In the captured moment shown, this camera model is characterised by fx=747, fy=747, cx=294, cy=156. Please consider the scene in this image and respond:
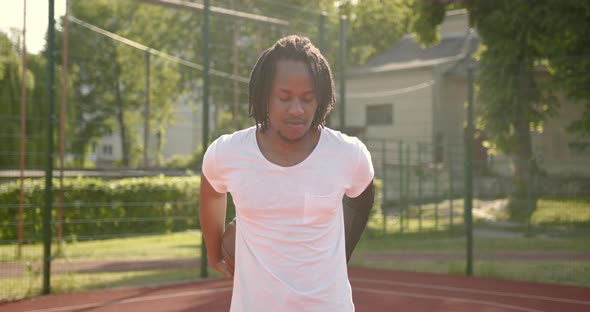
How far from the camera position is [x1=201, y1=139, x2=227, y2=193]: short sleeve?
2.45m

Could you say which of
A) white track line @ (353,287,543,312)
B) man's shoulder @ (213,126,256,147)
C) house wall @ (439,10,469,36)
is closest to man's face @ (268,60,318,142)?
man's shoulder @ (213,126,256,147)

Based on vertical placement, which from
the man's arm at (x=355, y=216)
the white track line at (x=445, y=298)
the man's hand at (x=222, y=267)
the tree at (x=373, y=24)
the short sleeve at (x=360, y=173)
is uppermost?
the tree at (x=373, y=24)

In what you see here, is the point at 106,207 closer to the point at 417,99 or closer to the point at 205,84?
the point at 205,84

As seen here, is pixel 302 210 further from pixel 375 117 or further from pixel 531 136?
pixel 375 117

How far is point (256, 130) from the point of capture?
8.14 ft

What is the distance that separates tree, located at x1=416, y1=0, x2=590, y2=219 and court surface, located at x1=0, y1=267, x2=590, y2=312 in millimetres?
2421

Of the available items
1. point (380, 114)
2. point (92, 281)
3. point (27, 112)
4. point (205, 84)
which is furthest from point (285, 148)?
point (380, 114)

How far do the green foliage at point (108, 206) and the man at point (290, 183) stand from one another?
10.9m

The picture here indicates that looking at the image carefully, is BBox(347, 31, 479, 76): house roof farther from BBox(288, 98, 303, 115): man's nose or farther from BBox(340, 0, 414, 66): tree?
BBox(288, 98, 303, 115): man's nose

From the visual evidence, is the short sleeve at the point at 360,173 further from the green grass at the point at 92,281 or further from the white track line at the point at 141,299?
the green grass at the point at 92,281

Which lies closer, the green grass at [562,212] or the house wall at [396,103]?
the green grass at [562,212]

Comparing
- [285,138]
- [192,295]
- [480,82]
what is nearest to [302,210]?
[285,138]

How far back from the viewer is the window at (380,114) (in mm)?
29141

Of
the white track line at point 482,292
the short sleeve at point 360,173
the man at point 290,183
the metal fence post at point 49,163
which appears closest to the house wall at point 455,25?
the white track line at point 482,292
